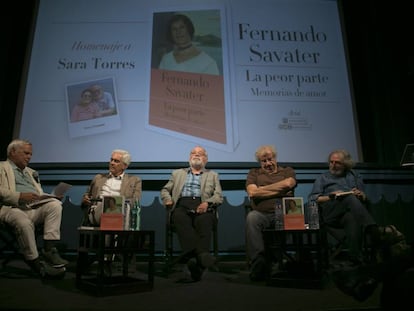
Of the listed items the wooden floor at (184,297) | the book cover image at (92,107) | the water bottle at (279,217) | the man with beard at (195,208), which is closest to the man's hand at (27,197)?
the wooden floor at (184,297)

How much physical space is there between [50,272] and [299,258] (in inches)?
62.6

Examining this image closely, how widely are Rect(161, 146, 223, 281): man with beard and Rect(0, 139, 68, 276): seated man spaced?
2.62 feet

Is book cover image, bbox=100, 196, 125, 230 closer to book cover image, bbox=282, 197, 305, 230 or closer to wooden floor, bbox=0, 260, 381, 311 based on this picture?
wooden floor, bbox=0, 260, 381, 311

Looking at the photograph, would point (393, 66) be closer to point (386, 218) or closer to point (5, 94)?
point (386, 218)

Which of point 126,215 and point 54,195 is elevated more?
point 54,195

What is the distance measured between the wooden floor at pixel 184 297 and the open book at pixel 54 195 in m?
0.49

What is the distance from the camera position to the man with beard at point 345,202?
2469 millimetres

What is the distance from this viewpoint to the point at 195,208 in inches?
107

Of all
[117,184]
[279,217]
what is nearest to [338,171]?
[279,217]

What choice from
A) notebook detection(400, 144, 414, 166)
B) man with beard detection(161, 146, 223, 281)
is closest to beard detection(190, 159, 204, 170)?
man with beard detection(161, 146, 223, 281)

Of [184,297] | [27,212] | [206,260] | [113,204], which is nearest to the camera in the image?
[184,297]

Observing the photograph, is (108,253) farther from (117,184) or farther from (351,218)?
(351,218)

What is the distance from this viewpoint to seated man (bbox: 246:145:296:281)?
7.60 feet

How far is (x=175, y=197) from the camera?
2826 mm
